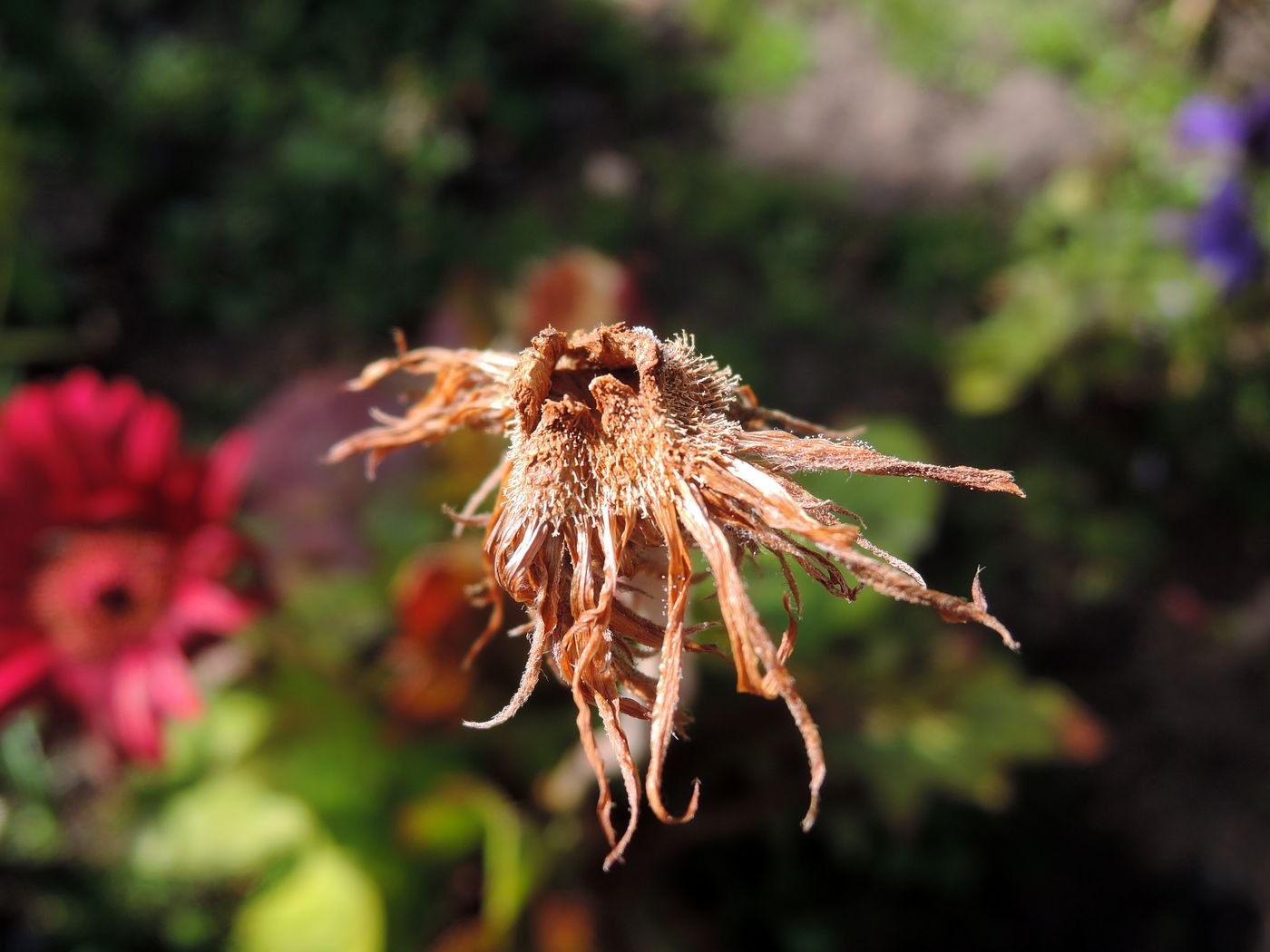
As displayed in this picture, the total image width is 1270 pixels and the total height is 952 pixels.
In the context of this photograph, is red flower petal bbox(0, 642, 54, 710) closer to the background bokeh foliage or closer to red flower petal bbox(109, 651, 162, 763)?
red flower petal bbox(109, 651, 162, 763)

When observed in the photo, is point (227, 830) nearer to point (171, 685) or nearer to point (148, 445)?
point (171, 685)

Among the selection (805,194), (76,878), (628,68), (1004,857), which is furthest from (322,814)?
(628,68)

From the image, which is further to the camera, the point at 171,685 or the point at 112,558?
the point at 112,558

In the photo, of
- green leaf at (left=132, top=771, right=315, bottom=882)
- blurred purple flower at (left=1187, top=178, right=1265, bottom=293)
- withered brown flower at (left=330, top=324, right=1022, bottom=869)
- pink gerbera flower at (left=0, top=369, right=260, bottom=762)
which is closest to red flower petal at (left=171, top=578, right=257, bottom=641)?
pink gerbera flower at (left=0, top=369, right=260, bottom=762)

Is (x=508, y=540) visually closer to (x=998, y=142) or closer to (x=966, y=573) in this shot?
(x=966, y=573)

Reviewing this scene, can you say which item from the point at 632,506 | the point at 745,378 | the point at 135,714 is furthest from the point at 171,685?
the point at 745,378

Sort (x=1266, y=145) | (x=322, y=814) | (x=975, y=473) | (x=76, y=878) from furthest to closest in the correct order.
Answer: (x=1266, y=145) → (x=76, y=878) → (x=322, y=814) → (x=975, y=473)
